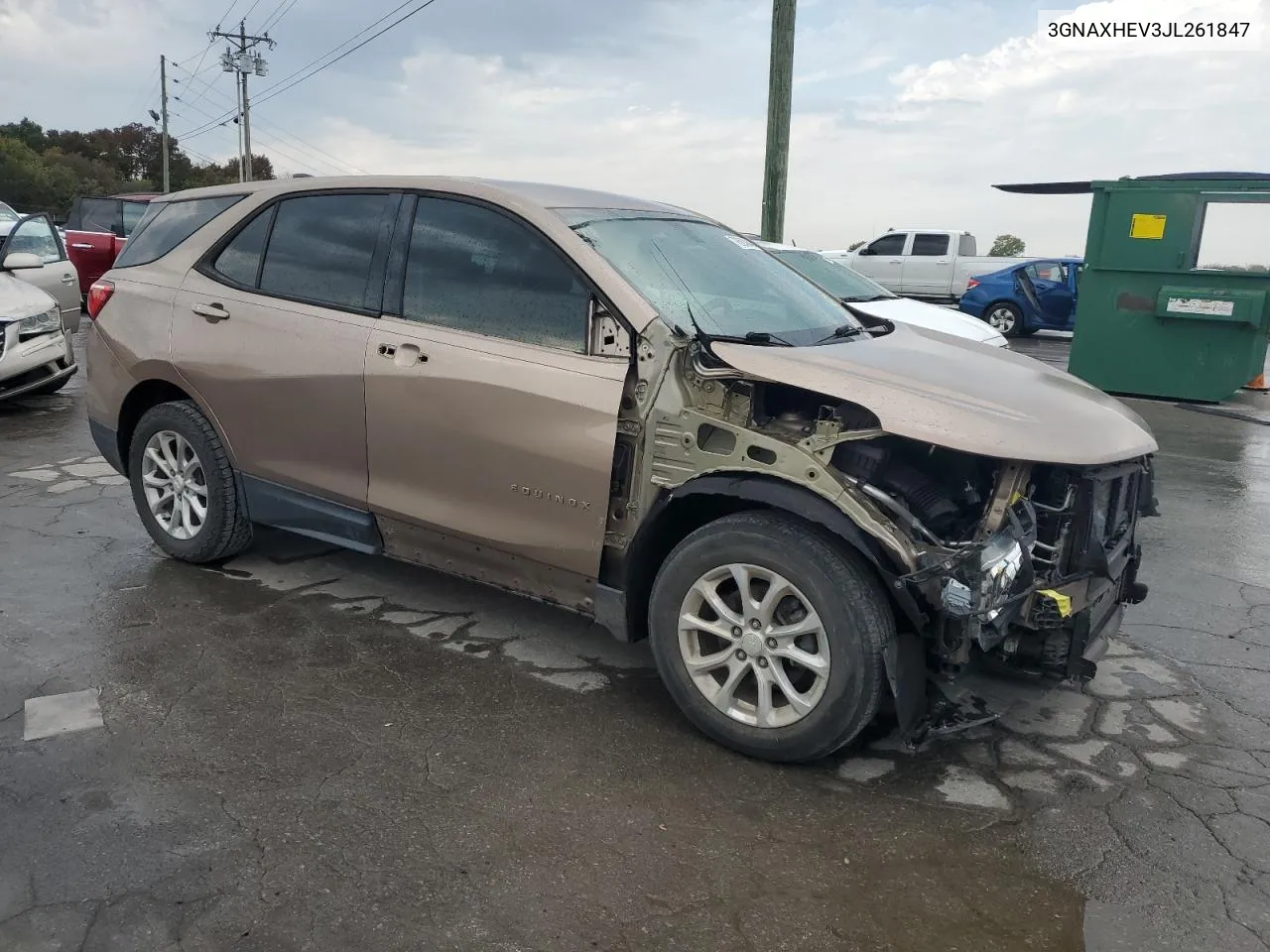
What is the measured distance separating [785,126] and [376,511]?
8.98 meters

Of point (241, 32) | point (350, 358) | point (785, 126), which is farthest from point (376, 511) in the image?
point (241, 32)

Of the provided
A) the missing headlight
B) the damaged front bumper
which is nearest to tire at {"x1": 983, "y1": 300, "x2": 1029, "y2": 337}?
the missing headlight

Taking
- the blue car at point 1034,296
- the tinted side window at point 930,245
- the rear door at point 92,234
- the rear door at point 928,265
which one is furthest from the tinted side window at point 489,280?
the tinted side window at point 930,245

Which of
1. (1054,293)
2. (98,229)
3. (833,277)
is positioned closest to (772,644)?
(833,277)

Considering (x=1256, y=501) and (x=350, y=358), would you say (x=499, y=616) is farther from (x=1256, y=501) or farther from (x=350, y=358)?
(x=1256, y=501)

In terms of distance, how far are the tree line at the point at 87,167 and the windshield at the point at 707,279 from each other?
55.7 meters

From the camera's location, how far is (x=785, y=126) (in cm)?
1151

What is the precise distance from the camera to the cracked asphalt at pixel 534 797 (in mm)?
2447

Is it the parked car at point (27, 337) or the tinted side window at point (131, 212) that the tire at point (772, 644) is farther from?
the tinted side window at point (131, 212)

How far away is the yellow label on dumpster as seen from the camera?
1048 cm

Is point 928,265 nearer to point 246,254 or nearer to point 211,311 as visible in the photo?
point 246,254

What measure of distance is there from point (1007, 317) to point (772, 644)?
54.7 ft

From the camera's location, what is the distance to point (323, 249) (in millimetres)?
4184

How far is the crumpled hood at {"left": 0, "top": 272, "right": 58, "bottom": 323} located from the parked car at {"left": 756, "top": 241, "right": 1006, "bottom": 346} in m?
5.91
